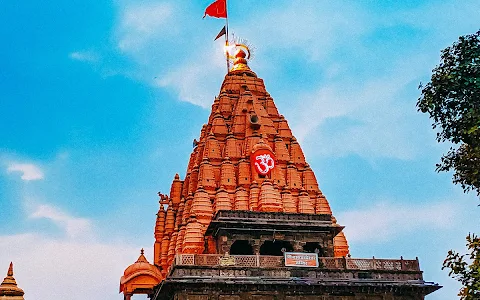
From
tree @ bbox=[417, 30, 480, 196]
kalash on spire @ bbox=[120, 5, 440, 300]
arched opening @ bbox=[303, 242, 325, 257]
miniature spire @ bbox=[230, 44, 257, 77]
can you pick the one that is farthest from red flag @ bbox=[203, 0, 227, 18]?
tree @ bbox=[417, 30, 480, 196]

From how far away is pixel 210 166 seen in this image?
38.3m

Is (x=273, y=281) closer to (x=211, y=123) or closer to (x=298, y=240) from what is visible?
(x=298, y=240)

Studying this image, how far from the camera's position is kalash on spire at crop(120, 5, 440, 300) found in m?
29.5

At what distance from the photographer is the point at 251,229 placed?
3259cm

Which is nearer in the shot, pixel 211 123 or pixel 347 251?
pixel 347 251

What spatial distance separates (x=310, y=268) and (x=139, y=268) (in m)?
9.27

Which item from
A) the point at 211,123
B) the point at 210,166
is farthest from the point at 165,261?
the point at 211,123

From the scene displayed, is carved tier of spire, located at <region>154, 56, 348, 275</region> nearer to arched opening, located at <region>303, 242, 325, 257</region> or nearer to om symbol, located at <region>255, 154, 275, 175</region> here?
om symbol, located at <region>255, 154, 275, 175</region>

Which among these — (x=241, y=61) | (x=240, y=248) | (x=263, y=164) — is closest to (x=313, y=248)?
(x=240, y=248)

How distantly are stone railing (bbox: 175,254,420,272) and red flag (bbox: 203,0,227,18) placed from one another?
2330 centimetres

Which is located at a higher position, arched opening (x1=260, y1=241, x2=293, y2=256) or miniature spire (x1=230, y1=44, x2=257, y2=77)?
miniature spire (x1=230, y1=44, x2=257, y2=77)

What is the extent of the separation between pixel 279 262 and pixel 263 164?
856 centimetres

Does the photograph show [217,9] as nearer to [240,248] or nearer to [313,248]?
[240,248]

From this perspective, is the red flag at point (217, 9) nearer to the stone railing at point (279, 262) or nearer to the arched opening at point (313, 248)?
the arched opening at point (313, 248)
